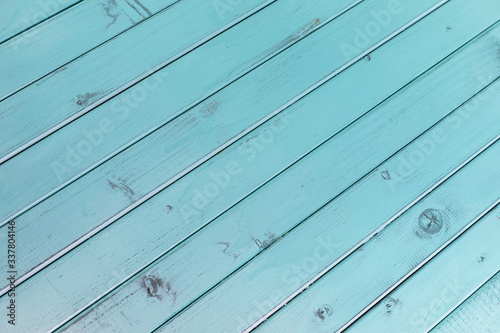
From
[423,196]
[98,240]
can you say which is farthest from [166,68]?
[423,196]

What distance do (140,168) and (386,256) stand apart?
964mm

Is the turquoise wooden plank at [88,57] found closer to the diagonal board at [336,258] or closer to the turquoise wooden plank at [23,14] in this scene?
the turquoise wooden plank at [23,14]

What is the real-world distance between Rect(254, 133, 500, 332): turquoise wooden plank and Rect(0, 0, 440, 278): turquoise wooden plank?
0.45 m

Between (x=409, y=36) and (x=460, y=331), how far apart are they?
1.15m

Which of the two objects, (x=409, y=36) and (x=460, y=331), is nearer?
(x=460, y=331)

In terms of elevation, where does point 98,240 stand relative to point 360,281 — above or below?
above

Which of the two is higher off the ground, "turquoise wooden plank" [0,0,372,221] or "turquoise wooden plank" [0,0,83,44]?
"turquoise wooden plank" [0,0,83,44]

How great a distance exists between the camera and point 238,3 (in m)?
1.64

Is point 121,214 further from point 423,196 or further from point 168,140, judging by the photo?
point 423,196

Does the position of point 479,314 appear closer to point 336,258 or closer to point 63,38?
point 336,258

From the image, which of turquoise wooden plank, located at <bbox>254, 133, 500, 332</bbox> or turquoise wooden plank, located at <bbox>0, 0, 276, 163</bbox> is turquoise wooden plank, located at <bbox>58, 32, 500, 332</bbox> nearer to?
turquoise wooden plank, located at <bbox>254, 133, 500, 332</bbox>

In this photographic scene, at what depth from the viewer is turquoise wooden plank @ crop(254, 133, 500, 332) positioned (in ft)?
4.76

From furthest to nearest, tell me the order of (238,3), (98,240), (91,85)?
(238,3) < (91,85) < (98,240)

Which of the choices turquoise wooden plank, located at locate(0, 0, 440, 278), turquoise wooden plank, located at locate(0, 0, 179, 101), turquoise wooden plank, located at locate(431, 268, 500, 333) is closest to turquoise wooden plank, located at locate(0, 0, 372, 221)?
turquoise wooden plank, located at locate(0, 0, 440, 278)
